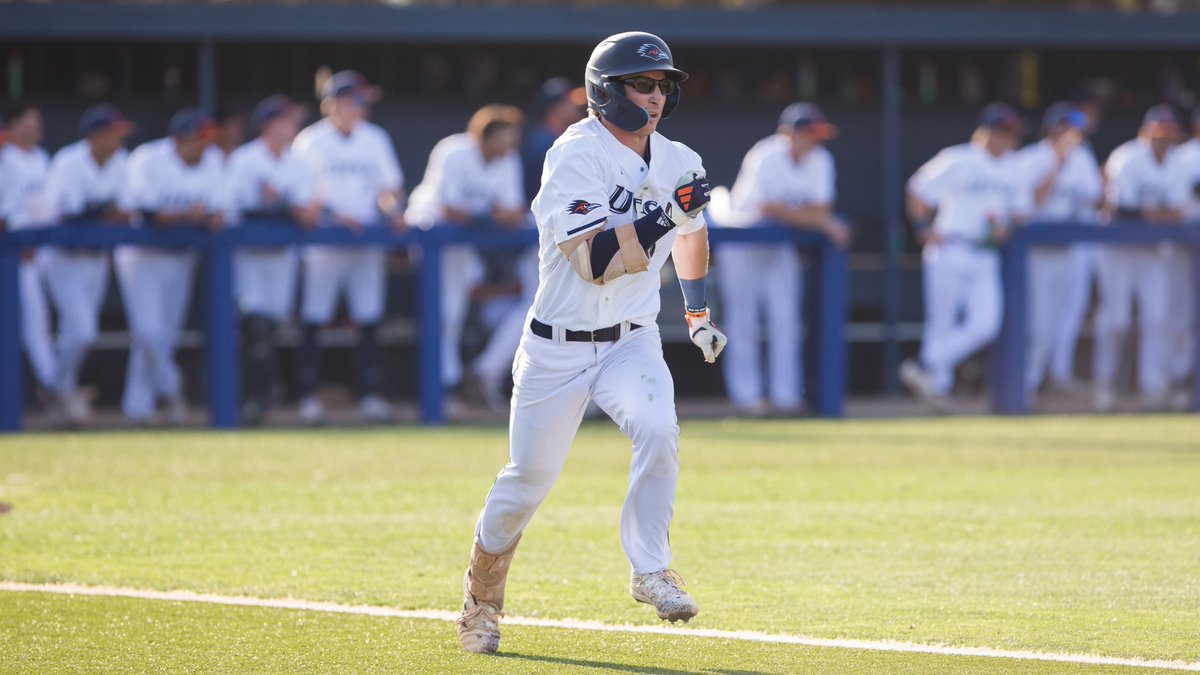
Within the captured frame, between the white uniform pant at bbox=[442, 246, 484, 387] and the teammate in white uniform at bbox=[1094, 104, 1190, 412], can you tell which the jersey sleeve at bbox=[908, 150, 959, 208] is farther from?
the white uniform pant at bbox=[442, 246, 484, 387]

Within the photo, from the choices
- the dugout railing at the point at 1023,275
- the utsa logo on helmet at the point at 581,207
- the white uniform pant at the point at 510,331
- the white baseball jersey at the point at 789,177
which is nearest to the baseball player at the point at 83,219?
the white uniform pant at the point at 510,331

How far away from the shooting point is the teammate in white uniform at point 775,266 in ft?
38.0

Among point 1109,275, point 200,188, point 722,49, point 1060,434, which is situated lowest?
point 1060,434

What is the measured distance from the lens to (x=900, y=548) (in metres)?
6.42

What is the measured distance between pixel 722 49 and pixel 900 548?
8.48 metres

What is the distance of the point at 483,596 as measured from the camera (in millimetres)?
4863

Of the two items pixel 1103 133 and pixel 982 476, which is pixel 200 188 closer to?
pixel 982 476

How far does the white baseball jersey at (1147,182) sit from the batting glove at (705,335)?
8.28 metres

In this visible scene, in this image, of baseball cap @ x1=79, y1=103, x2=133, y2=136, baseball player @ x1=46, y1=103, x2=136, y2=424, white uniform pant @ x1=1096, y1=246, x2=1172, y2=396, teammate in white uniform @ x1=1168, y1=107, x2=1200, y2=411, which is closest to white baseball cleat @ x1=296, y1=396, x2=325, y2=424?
baseball player @ x1=46, y1=103, x2=136, y2=424

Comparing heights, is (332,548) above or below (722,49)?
below

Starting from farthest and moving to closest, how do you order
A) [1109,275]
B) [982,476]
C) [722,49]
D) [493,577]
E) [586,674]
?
[722,49] < [1109,275] < [982,476] < [493,577] < [586,674]

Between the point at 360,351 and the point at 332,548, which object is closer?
the point at 332,548

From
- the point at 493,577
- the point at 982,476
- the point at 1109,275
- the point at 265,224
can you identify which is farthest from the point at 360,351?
the point at 493,577

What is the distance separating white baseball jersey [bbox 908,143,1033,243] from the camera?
1182 centimetres
